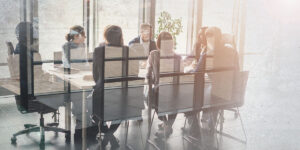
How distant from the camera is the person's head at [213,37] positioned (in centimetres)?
272

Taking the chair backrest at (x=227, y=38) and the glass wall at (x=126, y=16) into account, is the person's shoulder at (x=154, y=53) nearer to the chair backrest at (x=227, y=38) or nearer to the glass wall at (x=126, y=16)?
the glass wall at (x=126, y=16)

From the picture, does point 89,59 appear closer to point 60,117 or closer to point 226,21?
point 60,117

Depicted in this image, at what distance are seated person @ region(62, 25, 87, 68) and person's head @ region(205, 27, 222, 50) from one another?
95 centimetres

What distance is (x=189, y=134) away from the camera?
2842 mm

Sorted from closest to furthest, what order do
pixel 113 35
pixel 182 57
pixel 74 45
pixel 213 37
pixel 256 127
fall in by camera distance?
pixel 74 45, pixel 113 35, pixel 182 57, pixel 213 37, pixel 256 127

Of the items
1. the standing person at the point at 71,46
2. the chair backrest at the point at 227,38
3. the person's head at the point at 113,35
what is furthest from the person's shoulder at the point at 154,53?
the chair backrest at the point at 227,38

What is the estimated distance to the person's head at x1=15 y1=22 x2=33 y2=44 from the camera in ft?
7.14

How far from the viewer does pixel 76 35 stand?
2291 mm

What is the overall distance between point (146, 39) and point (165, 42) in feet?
0.46

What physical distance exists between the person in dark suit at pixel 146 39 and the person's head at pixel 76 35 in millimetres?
335

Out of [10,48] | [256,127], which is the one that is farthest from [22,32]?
[256,127]

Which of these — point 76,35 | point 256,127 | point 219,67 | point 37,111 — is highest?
point 76,35

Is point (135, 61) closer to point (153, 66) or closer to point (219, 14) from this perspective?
point (153, 66)

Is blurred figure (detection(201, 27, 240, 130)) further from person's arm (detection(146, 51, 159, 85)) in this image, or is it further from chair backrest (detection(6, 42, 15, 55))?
chair backrest (detection(6, 42, 15, 55))
